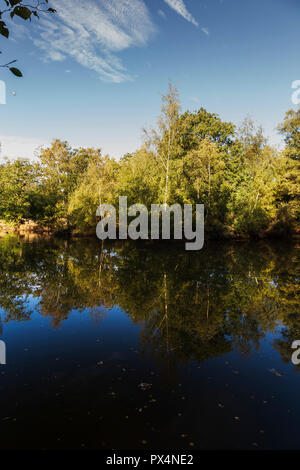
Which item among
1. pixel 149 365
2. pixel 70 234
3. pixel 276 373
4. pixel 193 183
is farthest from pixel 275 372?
pixel 70 234

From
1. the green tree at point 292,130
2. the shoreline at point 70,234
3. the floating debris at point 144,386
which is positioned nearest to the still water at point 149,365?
the floating debris at point 144,386

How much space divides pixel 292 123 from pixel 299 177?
979 centimetres

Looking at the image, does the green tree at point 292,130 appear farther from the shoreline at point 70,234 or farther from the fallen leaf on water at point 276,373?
the fallen leaf on water at point 276,373

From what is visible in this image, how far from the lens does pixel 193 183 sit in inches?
1369

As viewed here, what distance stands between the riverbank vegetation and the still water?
22164 millimetres

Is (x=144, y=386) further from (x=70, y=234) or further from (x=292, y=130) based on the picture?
(x=292, y=130)

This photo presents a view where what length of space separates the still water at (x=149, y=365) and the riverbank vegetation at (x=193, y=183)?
22164 millimetres

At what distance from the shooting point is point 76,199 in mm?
38031

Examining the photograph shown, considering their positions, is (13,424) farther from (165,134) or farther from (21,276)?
(165,134)

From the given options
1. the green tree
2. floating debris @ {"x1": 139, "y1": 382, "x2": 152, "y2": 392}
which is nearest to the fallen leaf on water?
floating debris @ {"x1": 139, "y1": 382, "x2": 152, "y2": 392}

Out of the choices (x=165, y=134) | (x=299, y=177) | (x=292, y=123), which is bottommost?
(x=299, y=177)

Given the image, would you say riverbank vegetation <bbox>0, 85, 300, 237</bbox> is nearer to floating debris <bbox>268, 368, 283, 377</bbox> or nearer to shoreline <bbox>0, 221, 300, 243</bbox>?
shoreline <bbox>0, 221, 300, 243</bbox>

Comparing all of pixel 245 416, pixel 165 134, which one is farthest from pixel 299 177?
pixel 245 416

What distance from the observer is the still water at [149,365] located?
3.90 meters
